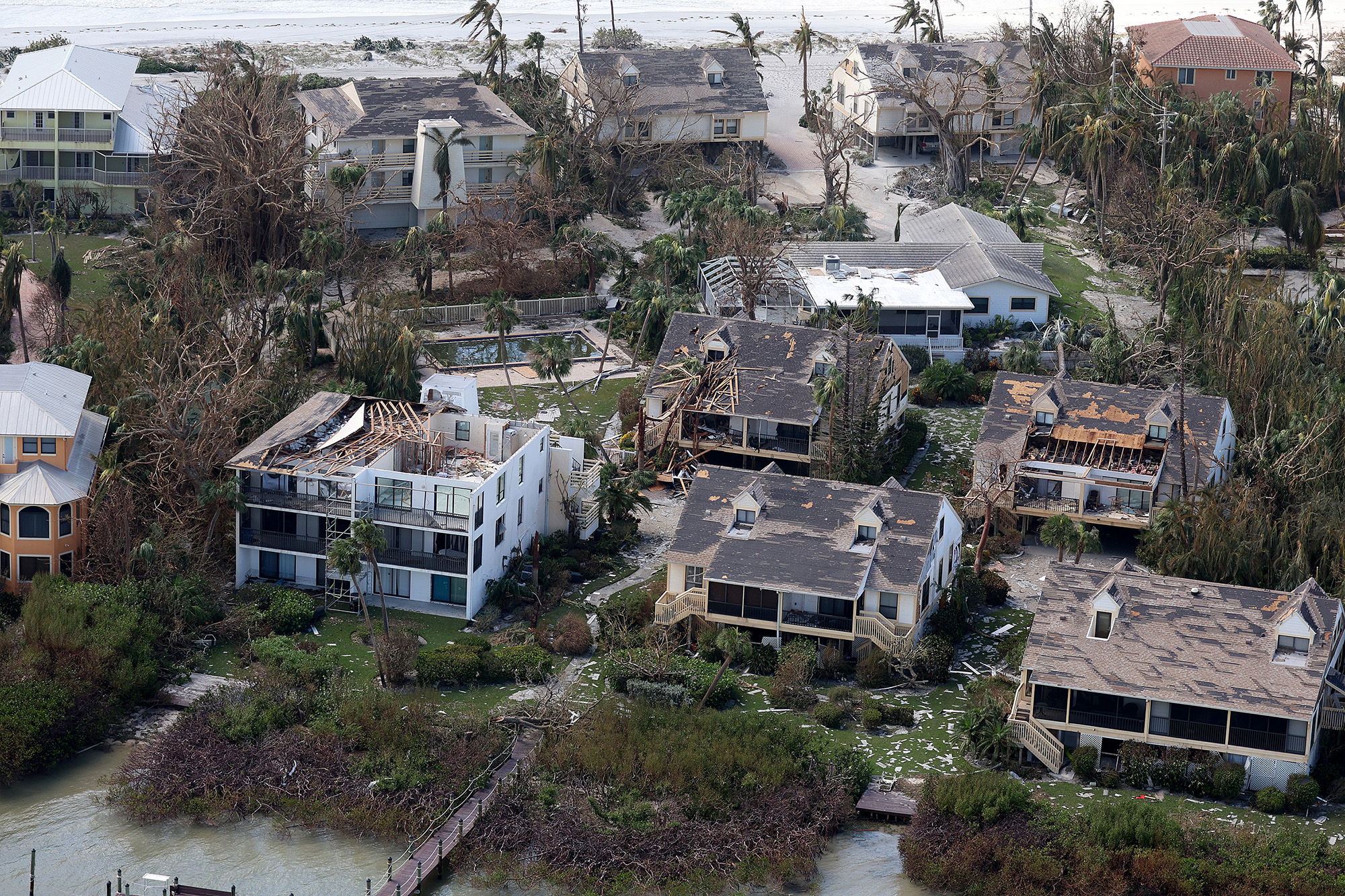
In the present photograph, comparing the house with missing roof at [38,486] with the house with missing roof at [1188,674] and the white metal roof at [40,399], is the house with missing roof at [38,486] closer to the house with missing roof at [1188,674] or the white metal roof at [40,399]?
the white metal roof at [40,399]

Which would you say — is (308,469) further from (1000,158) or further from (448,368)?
(1000,158)

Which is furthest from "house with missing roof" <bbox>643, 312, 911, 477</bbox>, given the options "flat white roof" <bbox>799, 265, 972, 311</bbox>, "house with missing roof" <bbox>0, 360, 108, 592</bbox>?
"house with missing roof" <bbox>0, 360, 108, 592</bbox>

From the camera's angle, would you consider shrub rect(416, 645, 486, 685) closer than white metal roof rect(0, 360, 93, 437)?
Yes

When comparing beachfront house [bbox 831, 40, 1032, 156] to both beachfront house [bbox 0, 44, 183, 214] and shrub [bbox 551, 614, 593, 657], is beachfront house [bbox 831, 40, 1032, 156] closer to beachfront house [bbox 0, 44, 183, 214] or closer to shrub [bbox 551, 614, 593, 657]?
beachfront house [bbox 0, 44, 183, 214]

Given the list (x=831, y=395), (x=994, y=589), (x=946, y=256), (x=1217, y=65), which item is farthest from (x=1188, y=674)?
(x=1217, y=65)

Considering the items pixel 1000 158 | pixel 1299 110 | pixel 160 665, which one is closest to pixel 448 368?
pixel 160 665

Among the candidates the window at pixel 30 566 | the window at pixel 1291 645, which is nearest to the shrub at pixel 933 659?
the window at pixel 1291 645
